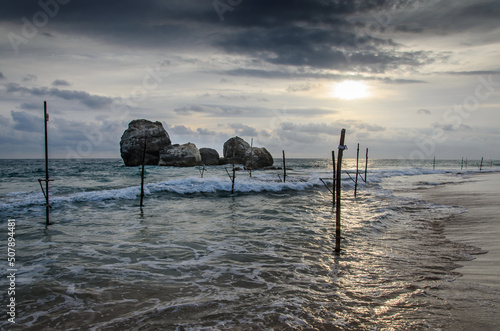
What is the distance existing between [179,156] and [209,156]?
1427 cm

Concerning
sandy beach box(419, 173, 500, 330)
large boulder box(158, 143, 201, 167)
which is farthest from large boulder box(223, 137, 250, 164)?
sandy beach box(419, 173, 500, 330)

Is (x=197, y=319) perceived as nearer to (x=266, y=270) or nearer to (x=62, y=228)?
(x=266, y=270)

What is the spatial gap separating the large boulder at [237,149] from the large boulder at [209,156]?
2788 mm

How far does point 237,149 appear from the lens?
208ft

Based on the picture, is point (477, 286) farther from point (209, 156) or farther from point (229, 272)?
point (209, 156)

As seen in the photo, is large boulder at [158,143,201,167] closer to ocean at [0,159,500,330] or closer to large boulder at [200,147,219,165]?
large boulder at [200,147,219,165]

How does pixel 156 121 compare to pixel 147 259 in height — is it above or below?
above

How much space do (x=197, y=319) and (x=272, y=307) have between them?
127 cm

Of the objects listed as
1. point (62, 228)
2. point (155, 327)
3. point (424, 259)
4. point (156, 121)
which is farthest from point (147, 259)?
point (156, 121)

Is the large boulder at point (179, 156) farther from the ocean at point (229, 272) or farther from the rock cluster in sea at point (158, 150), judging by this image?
the ocean at point (229, 272)

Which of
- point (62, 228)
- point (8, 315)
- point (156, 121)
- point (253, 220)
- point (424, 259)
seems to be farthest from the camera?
point (156, 121)

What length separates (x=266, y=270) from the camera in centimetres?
665

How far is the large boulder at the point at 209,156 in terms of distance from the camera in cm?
6754

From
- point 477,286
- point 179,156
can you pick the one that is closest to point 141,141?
point 179,156
